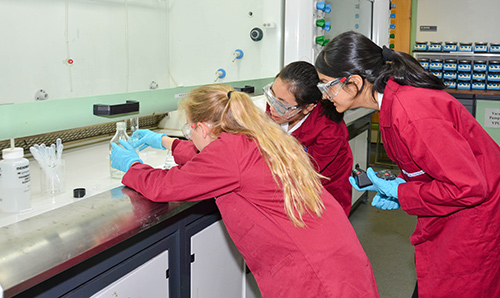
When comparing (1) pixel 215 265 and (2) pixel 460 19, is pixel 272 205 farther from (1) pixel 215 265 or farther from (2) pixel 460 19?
(2) pixel 460 19

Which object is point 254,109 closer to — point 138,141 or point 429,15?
point 138,141

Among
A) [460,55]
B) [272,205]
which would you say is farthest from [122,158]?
[460,55]

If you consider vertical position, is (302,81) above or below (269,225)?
above

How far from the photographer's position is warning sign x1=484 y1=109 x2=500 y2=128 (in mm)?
4360

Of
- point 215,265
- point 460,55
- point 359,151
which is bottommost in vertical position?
point 215,265

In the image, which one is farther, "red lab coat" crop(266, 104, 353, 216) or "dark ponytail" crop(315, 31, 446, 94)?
"red lab coat" crop(266, 104, 353, 216)

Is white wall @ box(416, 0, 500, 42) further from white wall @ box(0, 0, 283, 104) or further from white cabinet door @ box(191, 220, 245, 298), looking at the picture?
white cabinet door @ box(191, 220, 245, 298)

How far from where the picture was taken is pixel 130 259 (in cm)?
114

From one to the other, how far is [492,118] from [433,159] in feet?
12.5

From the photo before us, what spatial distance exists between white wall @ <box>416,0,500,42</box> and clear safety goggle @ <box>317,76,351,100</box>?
4411mm

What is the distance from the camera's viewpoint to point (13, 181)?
1177 millimetres

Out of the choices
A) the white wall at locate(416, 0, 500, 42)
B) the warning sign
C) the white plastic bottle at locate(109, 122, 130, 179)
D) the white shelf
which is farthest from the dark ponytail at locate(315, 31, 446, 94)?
the white wall at locate(416, 0, 500, 42)

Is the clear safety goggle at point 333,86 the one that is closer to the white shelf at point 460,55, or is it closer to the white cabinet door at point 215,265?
the white cabinet door at point 215,265

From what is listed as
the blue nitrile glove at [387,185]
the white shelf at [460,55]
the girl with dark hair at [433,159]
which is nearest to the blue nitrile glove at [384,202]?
the blue nitrile glove at [387,185]
